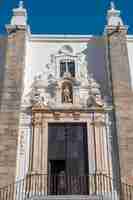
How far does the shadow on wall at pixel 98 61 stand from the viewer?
1455 centimetres

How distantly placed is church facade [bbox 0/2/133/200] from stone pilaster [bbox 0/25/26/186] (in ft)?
0.12

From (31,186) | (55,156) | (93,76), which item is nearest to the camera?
(31,186)

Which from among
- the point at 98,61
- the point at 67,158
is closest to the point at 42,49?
the point at 98,61

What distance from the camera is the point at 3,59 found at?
48.6ft

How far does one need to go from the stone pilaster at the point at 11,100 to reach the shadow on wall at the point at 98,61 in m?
3.10

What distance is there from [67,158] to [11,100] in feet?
10.7

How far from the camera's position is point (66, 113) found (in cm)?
1349

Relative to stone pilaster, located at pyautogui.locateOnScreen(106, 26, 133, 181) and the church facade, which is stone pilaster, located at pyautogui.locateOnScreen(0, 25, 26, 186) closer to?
the church facade

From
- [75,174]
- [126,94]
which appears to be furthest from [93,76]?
[75,174]

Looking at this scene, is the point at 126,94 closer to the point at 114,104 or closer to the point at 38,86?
the point at 114,104

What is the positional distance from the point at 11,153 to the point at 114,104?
455 cm

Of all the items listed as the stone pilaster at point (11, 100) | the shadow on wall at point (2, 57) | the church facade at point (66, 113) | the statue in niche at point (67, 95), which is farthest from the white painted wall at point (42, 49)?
the statue in niche at point (67, 95)

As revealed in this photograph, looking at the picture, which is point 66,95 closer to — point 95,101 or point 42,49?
point 95,101

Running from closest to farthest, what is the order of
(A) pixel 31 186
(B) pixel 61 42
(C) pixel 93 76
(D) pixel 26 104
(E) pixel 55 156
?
(A) pixel 31 186, (E) pixel 55 156, (D) pixel 26 104, (C) pixel 93 76, (B) pixel 61 42
